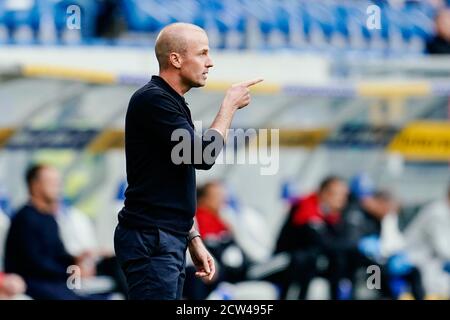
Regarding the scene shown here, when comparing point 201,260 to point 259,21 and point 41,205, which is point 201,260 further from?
point 259,21

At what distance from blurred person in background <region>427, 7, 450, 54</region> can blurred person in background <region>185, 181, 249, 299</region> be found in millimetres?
4413

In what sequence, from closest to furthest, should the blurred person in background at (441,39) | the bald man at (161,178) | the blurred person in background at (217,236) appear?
the bald man at (161,178)
the blurred person in background at (217,236)
the blurred person in background at (441,39)

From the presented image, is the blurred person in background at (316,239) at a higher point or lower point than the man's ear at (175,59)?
lower

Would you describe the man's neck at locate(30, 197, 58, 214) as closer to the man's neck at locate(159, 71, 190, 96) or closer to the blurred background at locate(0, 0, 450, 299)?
the blurred background at locate(0, 0, 450, 299)

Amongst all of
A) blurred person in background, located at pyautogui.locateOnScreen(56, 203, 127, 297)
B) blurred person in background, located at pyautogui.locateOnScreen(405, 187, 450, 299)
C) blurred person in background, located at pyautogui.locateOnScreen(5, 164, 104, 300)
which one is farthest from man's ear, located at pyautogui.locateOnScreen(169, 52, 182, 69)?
blurred person in background, located at pyautogui.locateOnScreen(405, 187, 450, 299)

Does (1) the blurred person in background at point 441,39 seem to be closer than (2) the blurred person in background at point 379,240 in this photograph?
No

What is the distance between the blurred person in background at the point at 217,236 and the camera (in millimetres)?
12336

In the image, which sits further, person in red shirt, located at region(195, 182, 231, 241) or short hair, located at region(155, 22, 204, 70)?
person in red shirt, located at region(195, 182, 231, 241)

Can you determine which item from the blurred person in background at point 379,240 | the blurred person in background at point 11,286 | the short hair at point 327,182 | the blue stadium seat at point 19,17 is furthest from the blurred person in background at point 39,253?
the blurred person in background at point 379,240

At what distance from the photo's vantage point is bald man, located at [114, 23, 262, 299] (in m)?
6.38

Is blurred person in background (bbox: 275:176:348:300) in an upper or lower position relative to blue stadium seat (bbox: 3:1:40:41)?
lower

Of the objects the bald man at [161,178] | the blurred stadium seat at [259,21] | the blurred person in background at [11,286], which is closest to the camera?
the bald man at [161,178]

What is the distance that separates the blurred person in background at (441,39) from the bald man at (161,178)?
10034 millimetres

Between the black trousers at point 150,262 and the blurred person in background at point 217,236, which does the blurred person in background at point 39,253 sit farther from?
the black trousers at point 150,262
